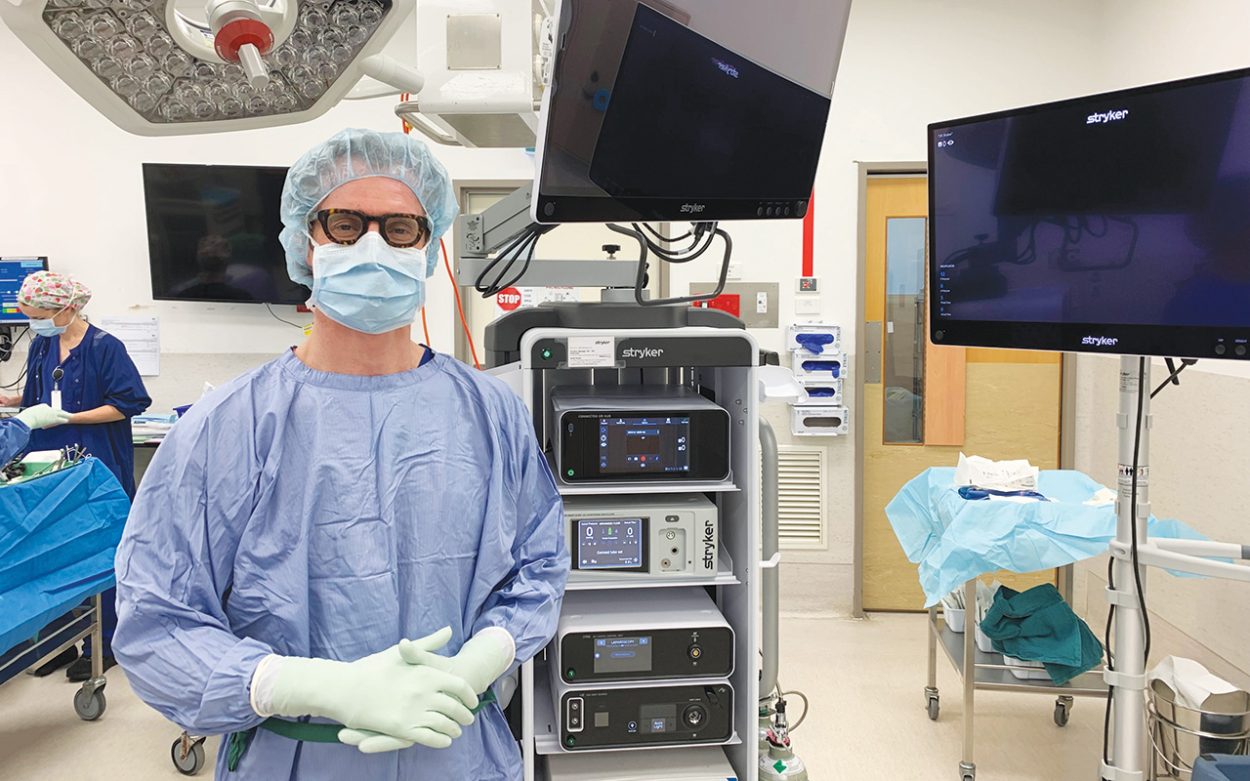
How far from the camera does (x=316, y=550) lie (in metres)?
1.17

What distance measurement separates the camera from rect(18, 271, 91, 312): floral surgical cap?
10.5ft


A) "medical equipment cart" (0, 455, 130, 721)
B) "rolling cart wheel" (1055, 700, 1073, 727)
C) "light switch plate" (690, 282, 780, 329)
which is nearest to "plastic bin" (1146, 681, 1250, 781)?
"rolling cart wheel" (1055, 700, 1073, 727)

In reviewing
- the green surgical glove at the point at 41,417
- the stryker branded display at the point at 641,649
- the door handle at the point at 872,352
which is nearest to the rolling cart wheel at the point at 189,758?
the green surgical glove at the point at 41,417

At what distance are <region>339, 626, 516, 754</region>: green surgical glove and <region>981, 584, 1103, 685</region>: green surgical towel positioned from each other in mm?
1859

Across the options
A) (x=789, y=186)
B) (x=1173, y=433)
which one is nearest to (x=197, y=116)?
(x=789, y=186)

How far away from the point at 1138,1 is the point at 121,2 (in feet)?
12.5

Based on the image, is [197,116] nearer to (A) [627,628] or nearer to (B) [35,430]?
(A) [627,628]

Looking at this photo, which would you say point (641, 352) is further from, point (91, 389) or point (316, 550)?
point (91, 389)

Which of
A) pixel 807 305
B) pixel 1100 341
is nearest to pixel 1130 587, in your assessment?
pixel 1100 341

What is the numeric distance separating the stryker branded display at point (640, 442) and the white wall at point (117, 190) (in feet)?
7.11

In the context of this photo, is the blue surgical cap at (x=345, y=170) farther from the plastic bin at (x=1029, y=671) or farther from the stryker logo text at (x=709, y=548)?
the plastic bin at (x=1029, y=671)

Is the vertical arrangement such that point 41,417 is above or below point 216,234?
below

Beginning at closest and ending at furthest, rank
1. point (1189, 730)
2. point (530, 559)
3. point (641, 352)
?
point (530, 559), point (641, 352), point (1189, 730)

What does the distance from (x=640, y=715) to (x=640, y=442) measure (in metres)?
0.63
